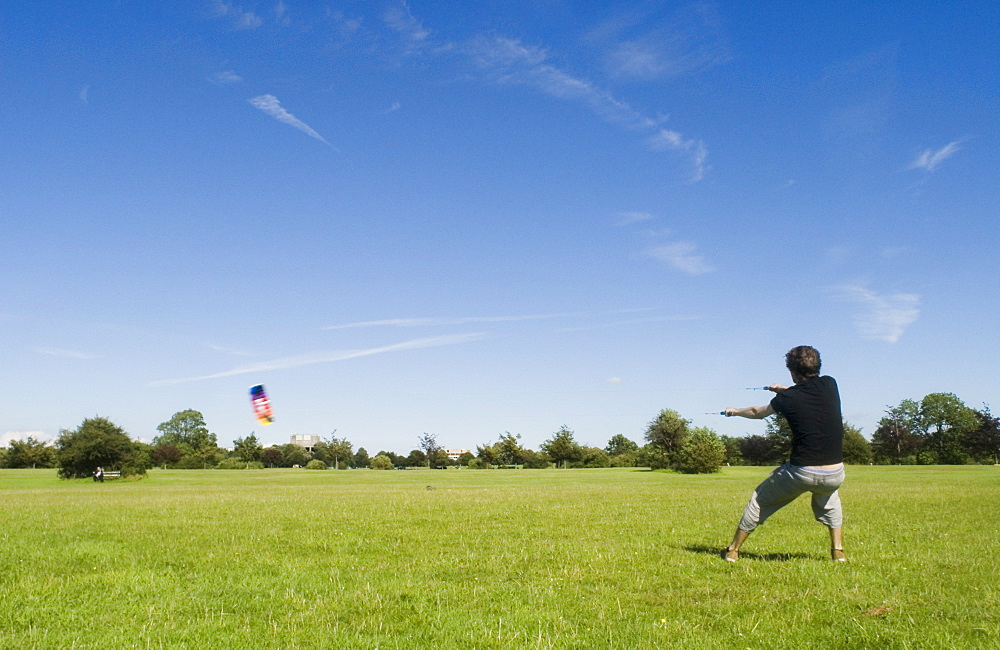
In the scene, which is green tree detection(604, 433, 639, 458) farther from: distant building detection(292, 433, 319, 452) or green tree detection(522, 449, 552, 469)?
distant building detection(292, 433, 319, 452)

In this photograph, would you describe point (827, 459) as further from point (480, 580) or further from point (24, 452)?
point (24, 452)

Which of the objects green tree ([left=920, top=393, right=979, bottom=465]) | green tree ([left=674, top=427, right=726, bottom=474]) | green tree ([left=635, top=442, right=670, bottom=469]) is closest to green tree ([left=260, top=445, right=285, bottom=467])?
green tree ([left=635, top=442, right=670, bottom=469])

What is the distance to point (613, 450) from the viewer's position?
520 feet

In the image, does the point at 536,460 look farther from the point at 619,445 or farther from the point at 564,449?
the point at 619,445

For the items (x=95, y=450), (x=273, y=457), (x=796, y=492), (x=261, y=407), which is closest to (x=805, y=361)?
(x=796, y=492)

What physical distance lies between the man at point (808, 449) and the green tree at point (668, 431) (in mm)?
69555

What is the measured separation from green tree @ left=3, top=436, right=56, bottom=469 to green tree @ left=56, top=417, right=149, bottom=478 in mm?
64081

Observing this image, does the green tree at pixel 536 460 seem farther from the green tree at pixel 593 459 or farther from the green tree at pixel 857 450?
the green tree at pixel 857 450

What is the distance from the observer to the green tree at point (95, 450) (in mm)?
60906

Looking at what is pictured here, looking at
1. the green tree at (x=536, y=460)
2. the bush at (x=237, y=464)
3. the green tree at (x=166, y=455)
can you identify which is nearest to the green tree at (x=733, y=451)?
the green tree at (x=536, y=460)

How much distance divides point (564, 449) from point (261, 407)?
97.7 m

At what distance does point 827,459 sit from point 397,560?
20.1ft

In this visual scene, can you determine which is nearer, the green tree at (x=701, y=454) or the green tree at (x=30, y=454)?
the green tree at (x=701, y=454)

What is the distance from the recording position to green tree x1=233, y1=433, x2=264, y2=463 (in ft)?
385
